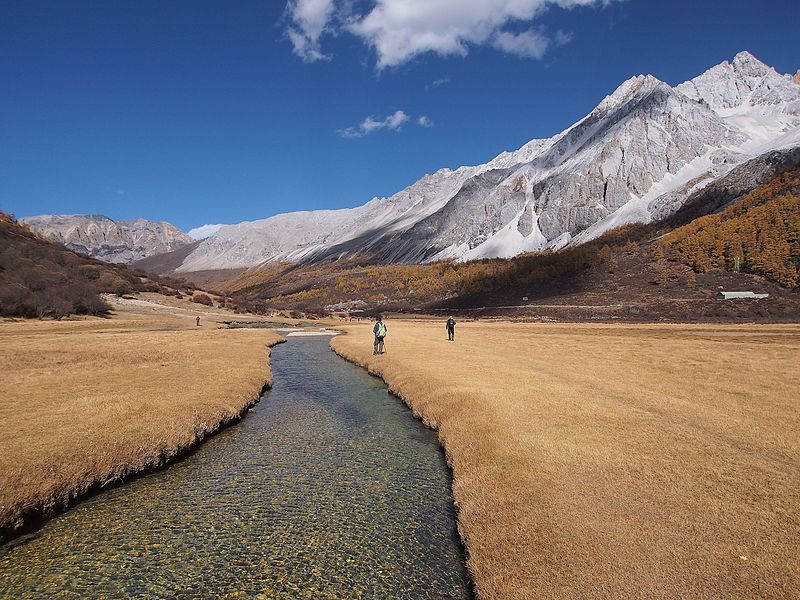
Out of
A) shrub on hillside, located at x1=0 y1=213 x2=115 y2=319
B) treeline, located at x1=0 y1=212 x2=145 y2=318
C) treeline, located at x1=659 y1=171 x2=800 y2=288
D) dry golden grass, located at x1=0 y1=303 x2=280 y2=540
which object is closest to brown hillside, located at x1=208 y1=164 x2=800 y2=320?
treeline, located at x1=659 y1=171 x2=800 y2=288

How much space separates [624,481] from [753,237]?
178616 mm

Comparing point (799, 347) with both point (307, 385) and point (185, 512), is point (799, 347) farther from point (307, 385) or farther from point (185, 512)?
point (185, 512)

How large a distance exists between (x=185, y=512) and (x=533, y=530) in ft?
32.6

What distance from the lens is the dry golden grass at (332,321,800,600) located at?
858cm

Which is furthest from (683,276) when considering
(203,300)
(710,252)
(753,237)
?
(203,300)

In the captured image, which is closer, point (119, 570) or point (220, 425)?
point (119, 570)

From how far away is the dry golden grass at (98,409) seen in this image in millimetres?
13547

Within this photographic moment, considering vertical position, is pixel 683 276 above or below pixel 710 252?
below

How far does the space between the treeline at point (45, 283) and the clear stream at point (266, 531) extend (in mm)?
72130

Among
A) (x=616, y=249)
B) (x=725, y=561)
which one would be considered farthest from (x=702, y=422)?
(x=616, y=249)

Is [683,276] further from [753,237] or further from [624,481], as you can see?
[624,481]

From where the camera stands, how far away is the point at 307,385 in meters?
34.4

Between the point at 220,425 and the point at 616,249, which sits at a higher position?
the point at 616,249

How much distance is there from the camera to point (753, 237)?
495 feet
